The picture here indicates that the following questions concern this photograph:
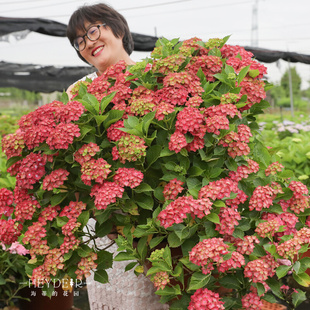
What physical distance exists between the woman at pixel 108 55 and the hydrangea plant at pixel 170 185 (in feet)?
1.08

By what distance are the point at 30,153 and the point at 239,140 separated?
27.9 inches

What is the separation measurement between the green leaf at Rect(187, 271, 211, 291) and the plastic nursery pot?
1.64m

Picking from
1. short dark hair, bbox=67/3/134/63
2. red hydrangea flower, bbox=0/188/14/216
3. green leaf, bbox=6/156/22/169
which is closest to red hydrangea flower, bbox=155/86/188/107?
green leaf, bbox=6/156/22/169

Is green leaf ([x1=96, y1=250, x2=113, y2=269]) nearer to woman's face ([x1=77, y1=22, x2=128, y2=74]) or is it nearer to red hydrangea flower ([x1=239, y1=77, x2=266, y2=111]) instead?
red hydrangea flower ([x1=239, y1=77, x2=266, y2=111])

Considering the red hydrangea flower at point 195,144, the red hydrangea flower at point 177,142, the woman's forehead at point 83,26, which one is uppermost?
the woman's forehead at point 83,26

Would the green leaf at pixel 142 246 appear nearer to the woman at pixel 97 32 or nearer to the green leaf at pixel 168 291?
the green leaf at pixel 168 291

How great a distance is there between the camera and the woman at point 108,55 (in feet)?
5.86

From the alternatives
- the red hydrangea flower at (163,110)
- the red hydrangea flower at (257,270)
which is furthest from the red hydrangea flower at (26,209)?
the red hydrangea flower at (257,270)

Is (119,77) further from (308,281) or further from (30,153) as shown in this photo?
(308,281)

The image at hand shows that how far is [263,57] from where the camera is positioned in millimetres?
7723

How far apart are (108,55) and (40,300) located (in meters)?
1.63

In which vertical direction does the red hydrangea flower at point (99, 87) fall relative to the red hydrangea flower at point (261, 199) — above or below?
above

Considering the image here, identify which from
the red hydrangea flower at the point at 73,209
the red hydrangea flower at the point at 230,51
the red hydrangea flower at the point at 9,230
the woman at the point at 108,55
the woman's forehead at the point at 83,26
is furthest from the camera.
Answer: the woman's forehead at the point at 83,26

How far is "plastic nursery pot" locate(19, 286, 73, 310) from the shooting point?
266 centimetres
